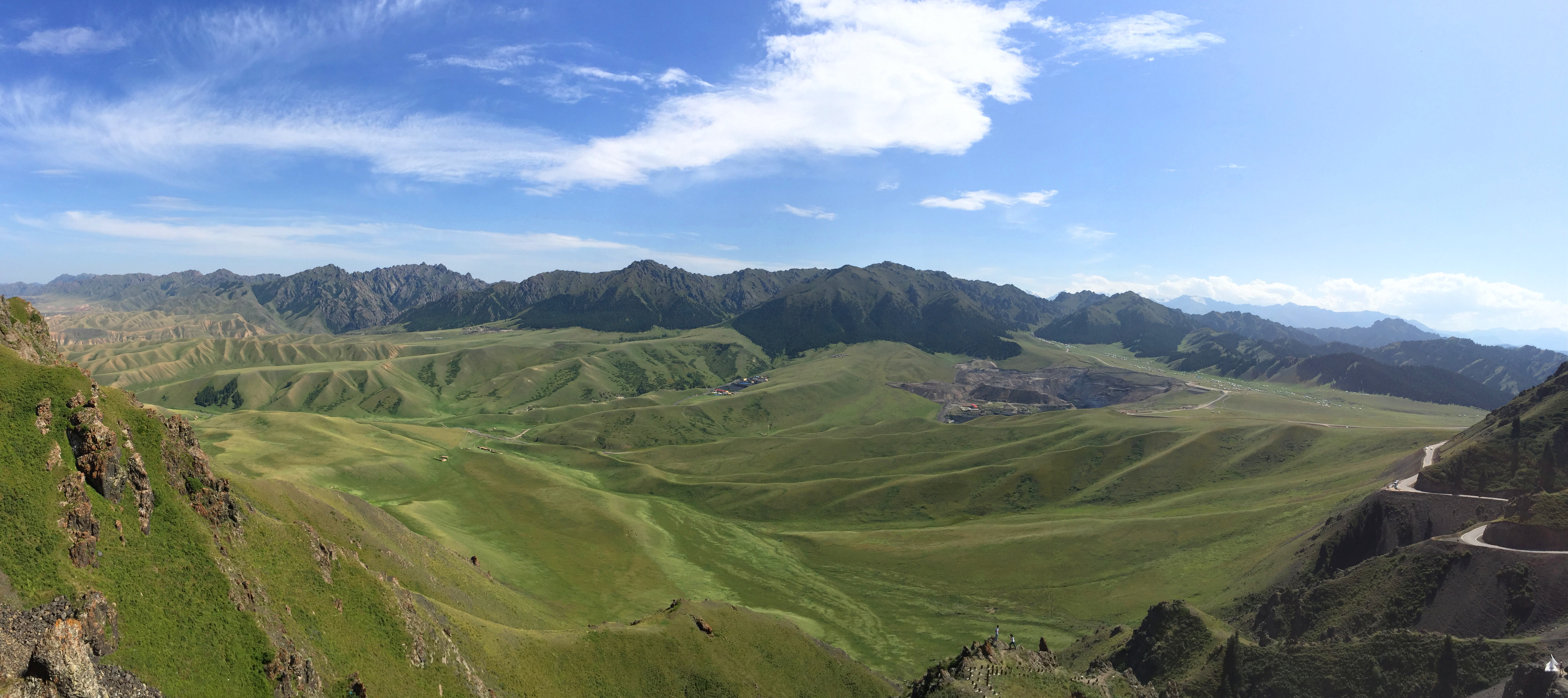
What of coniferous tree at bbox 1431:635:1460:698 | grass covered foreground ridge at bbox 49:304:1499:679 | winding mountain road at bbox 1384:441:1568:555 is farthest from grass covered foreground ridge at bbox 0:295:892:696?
winding mountain road at bbox 1384:441:1568:555

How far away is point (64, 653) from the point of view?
2858 centimetres

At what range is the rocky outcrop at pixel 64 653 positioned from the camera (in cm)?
2709

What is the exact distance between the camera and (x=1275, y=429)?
573ft

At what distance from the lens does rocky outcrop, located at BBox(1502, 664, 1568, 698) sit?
157 feet

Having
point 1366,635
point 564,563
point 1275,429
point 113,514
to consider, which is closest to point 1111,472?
point 1275,429

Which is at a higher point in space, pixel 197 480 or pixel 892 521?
pixel 197 480

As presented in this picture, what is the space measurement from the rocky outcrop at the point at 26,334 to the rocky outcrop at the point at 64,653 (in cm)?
2186

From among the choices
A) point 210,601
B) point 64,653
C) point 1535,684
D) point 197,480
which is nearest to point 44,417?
point 197,480

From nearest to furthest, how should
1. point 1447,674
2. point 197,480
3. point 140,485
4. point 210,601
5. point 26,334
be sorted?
point 210,601 < point 140,485 < point 197,480 < point 26,334 < point 1447,674

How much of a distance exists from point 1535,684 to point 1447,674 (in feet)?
32.7

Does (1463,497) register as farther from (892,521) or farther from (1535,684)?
(892,521)

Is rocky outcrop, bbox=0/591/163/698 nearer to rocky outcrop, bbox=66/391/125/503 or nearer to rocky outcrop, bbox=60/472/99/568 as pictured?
rocky outcrop, bbox=60/472/99/568

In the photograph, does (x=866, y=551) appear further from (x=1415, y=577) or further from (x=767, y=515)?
(x=1415, y=577)

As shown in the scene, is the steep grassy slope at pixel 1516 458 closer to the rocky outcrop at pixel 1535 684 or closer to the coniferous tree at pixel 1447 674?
the coniferous tree at pixel 1447 674
